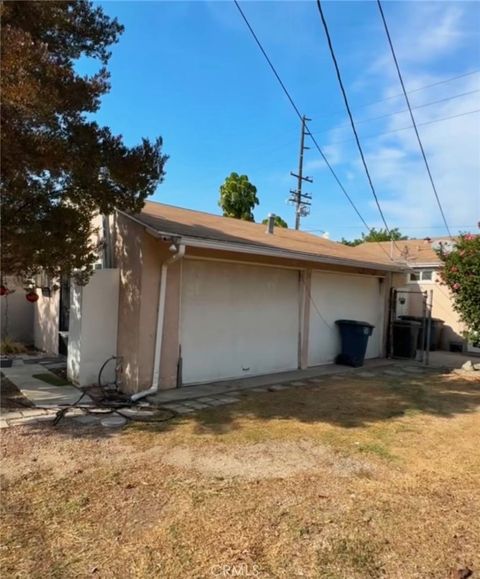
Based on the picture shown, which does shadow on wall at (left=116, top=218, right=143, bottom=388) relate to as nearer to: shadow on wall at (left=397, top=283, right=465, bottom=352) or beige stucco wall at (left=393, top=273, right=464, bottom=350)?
shadow on wall at (left=397, top=283, right=465, bottom=352)

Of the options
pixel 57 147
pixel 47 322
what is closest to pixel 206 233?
pixel 57 147

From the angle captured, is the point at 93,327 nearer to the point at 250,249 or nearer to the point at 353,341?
the point at 250,249

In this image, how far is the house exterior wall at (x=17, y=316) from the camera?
39.5 feet

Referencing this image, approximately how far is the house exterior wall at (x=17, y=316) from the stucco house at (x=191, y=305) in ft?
8.16

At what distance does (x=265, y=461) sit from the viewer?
4.44 metres

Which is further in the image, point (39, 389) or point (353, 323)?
point (353, 323)

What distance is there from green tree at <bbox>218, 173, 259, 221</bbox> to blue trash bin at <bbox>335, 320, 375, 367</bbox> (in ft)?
46.9

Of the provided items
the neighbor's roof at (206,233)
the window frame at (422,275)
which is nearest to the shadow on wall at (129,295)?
the neighbor's roof at (206,233)

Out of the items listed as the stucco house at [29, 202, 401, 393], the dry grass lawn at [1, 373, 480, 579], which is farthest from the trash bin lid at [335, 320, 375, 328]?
the dry grass lawn at [1, 373, 480, 579]

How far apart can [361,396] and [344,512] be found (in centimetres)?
434

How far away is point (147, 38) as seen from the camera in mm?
6855

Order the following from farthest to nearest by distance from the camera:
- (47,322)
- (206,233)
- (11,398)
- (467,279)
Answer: (47,322)
(467,279)
(206,233)
(11,398)

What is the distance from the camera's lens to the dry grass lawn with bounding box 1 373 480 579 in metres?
2.74

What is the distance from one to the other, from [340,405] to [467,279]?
4.74 metres
